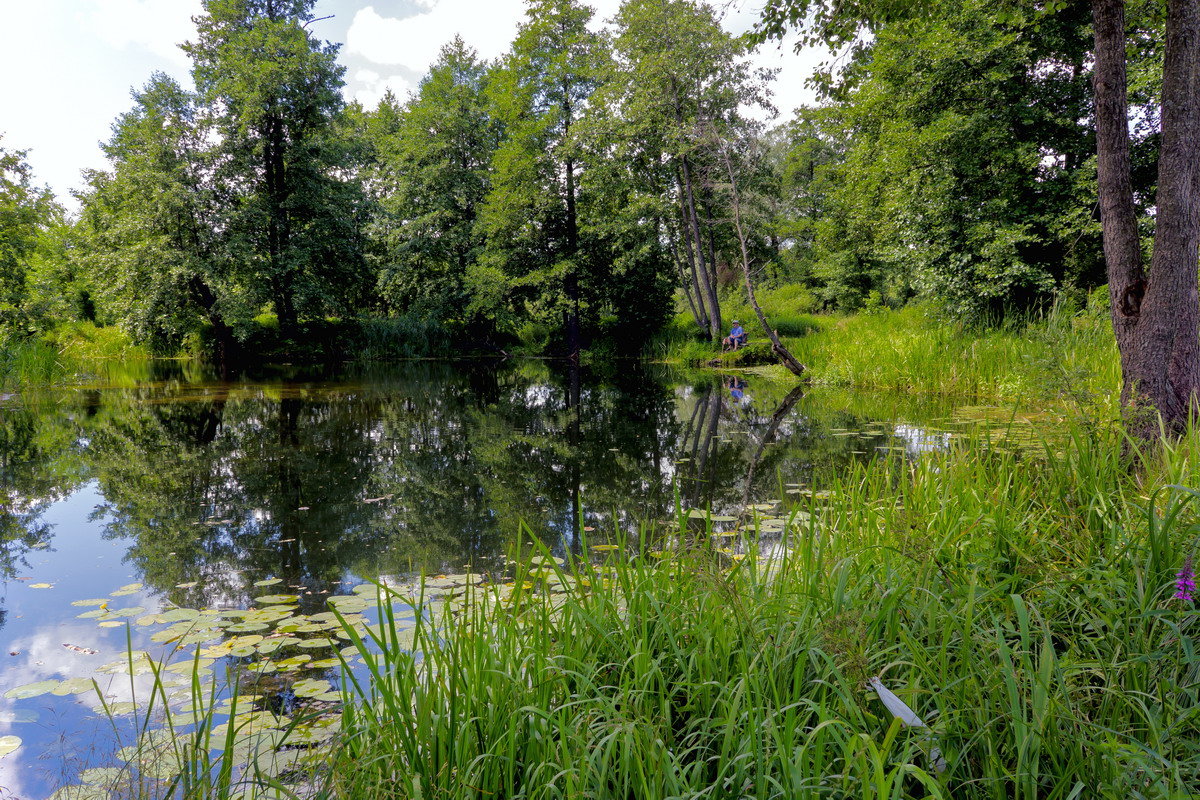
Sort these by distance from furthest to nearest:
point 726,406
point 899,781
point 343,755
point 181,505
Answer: point 726,406, point 181,505, point 343,755, point 899,781

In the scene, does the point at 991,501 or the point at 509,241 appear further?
the point at 509,241

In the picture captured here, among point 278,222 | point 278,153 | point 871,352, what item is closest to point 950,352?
point 871,352

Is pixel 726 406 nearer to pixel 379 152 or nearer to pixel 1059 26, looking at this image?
pixel 1059 26

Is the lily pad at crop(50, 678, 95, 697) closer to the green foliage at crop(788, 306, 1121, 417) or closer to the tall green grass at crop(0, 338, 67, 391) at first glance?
the green foliage at crop(788, 306, 1121, 417)

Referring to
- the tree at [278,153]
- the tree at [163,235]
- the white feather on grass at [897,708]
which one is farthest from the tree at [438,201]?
the white feather on grass at [897,708]

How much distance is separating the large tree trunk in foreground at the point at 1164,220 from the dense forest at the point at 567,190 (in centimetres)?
963

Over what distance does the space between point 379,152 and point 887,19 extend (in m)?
29.4

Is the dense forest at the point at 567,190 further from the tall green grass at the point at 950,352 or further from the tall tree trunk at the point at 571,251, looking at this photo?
the tall green grass at the point at 950,352

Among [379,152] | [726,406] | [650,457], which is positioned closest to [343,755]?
[650,457]

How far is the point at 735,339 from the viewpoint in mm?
20219

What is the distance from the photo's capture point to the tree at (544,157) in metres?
22.9

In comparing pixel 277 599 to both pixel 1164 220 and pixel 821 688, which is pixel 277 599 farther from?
pixel 1164 220

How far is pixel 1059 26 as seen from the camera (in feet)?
42.5

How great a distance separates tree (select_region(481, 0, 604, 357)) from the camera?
22922mm
